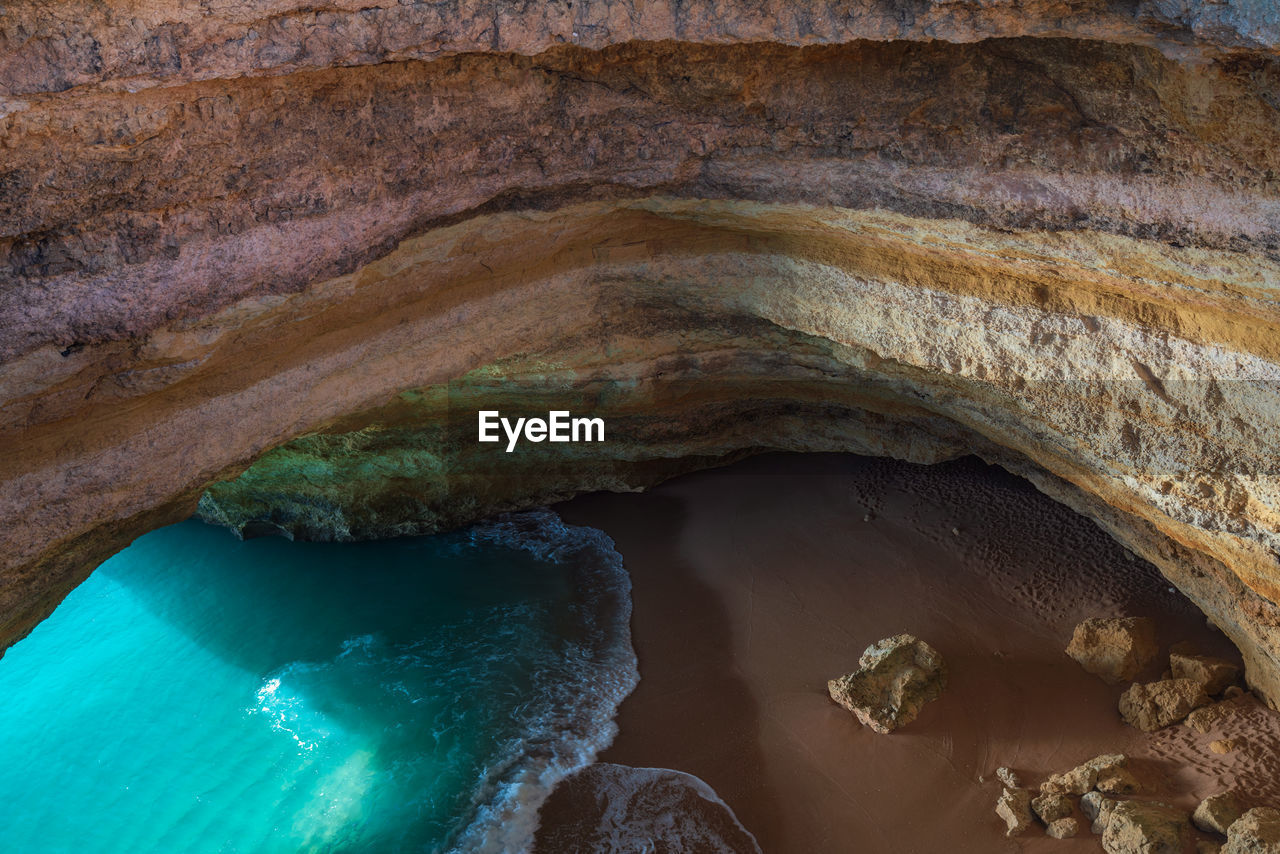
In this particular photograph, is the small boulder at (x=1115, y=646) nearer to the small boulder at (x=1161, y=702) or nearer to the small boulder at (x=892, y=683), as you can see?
the small boulder at (x=1161, y=702)

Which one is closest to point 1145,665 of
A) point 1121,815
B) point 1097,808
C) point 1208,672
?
point 1208,672

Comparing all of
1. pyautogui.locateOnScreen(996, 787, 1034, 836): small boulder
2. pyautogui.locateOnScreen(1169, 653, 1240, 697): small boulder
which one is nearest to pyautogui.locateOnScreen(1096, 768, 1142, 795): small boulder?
pyautogui.locateOnScreen(996, 787, 1034, 836): small boulder

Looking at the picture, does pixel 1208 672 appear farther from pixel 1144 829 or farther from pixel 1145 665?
pixel 1144 829

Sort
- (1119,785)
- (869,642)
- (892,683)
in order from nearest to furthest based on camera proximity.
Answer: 1. (1119,785)
2. (892,683)
3. (869,642)

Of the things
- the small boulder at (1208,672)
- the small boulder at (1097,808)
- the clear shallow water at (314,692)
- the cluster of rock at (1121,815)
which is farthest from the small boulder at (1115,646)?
the clear shallow water at (314,692)

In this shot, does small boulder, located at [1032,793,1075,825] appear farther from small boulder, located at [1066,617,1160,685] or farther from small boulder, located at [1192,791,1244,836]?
small boulder, located at [1066,617,1160,685]

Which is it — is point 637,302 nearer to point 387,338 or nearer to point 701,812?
point 387,338
